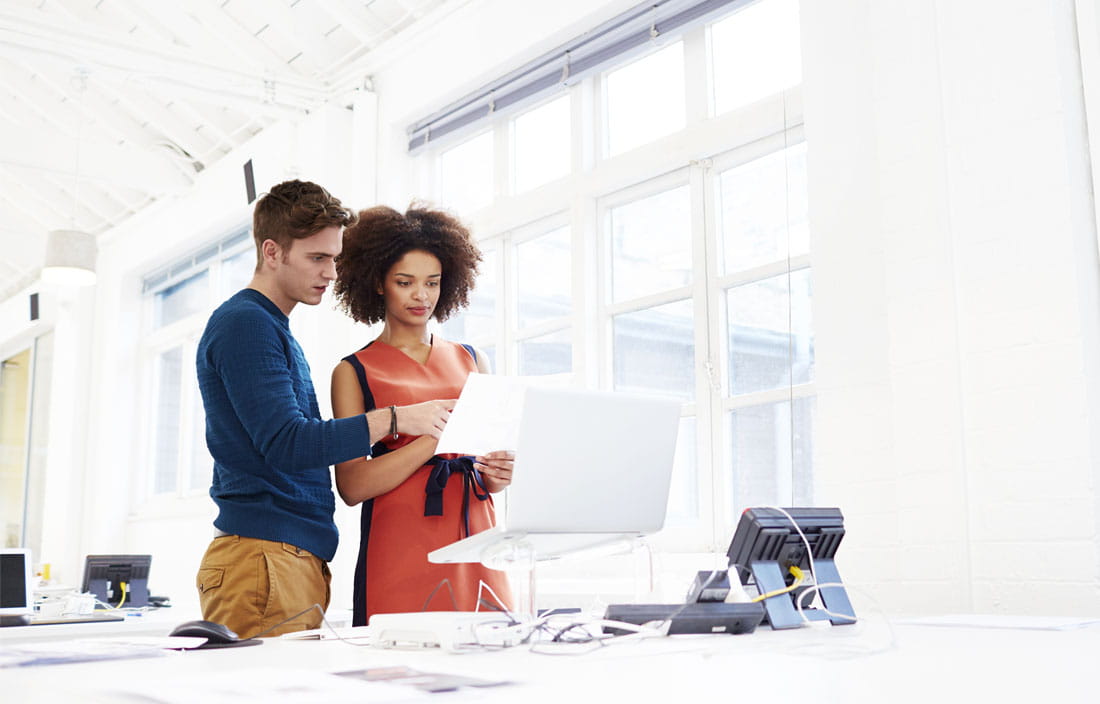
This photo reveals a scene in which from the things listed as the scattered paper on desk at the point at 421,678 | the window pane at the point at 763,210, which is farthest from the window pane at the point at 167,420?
the scattered paper on desk at the point at 421,678

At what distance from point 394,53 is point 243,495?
342 centimetres

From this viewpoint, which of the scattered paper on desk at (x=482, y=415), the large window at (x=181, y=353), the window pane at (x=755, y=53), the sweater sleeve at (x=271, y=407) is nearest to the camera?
the scattered paper on desk at (x=482, y=415)

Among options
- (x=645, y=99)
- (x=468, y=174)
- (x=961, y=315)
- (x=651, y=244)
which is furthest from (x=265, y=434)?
(x=468, y=174)

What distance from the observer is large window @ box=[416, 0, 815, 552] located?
3.46m

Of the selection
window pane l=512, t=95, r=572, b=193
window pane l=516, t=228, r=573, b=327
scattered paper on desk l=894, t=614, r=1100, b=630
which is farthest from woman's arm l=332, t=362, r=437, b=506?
window pane l=512, t=95, r=572, b=193

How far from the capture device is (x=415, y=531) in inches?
85.7

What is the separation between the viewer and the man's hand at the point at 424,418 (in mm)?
2066

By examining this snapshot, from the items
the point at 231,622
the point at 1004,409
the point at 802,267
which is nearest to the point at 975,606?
the point at 1004,409

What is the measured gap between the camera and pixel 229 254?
654 cm

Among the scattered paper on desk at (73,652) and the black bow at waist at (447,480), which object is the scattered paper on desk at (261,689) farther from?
the black bow at waist at (447,480)

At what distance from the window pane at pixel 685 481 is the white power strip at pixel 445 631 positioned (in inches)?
90.9

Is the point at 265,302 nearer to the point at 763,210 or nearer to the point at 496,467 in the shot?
the point at 496,467

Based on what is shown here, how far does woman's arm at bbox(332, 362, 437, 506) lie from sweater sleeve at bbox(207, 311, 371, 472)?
109 mm

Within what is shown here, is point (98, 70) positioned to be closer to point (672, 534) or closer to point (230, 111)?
point (230, 111)
